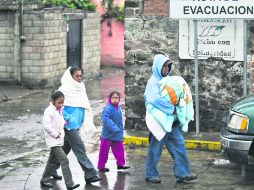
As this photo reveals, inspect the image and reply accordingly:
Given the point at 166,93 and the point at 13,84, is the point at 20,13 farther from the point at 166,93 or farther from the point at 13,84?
the point at 166,93

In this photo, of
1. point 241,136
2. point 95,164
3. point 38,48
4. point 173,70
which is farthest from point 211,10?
point 38,48

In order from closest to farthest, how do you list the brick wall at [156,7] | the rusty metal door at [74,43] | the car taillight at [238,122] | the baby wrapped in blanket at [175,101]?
the baby wrapped in blanket at [175,101] < the car taillight at [238,122] < the brick wall at [156,7] < the rusty metal door at [74,43]

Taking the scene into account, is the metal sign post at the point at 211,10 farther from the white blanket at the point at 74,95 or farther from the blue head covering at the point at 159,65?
the white blanket at the point at 74,95

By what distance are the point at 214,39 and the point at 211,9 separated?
824 mm

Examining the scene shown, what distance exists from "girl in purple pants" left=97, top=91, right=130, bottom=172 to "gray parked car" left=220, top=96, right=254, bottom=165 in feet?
5.07

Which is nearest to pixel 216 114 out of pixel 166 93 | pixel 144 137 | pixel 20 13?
pixel 144 137

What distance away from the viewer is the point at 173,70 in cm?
1290

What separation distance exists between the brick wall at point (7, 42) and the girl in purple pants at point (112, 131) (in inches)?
448

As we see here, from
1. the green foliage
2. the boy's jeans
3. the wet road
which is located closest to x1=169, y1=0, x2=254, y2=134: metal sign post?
the wet road

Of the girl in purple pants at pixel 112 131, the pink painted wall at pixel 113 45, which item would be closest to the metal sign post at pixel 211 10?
the girl in purple pants at pixel 112 131

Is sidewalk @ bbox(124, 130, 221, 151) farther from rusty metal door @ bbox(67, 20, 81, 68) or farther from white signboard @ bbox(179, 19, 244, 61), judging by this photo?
rusty metal door @ bbox(67, 20, 81, 68)

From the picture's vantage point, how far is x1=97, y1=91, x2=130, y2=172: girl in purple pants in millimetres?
10055

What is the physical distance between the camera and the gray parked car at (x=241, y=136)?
938 centimetres

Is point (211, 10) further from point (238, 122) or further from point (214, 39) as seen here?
point (238, 122)
